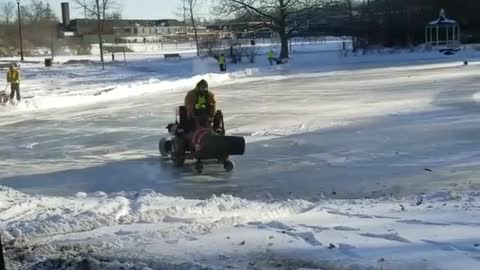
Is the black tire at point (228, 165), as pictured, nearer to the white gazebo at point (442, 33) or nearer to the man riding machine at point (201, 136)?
the man riding machine at point (201, 136)

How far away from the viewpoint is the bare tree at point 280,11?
6450cm

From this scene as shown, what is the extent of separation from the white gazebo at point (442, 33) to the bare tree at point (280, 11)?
9376 mm

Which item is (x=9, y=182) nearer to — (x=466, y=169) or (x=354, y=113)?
(x=466, y=169)

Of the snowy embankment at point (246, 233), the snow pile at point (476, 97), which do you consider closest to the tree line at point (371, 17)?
the snow pile at point (476, 97)

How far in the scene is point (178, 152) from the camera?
1105 cm

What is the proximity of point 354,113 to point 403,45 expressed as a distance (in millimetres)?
48423

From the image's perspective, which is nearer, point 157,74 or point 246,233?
point 246,233

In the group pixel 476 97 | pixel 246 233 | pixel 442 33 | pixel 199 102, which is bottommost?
pixel 476 97

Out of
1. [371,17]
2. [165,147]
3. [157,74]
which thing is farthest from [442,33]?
[165,147]

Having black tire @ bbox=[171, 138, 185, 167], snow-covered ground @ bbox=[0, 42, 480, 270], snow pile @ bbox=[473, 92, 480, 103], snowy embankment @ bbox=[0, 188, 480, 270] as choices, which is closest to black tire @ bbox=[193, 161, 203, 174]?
snow-covered ground @ bbox=[0, 42, 480, 270]

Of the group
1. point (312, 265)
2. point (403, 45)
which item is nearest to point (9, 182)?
point (312, 265)

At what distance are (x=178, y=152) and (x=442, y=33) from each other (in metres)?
54.3

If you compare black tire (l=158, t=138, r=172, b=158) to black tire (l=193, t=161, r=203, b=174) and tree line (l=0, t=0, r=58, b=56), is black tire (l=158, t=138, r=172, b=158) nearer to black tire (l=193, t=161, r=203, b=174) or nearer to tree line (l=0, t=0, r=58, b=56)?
black tire (l=193, t=161, r=203, b=174)

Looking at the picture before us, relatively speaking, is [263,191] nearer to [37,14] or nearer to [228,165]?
[228,165]
